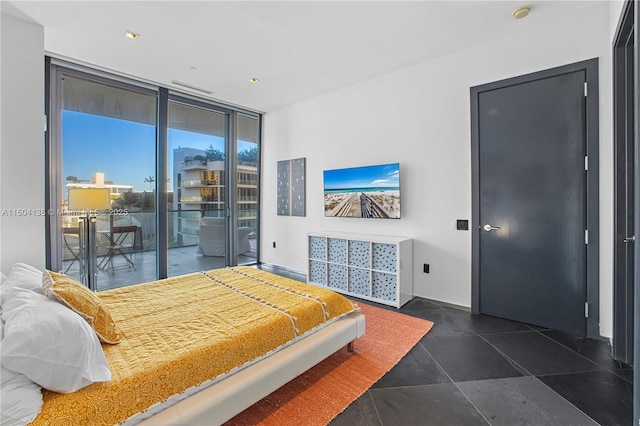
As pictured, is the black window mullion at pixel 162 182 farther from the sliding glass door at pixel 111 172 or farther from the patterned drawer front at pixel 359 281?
the patterned drawer front at pixel 359 281

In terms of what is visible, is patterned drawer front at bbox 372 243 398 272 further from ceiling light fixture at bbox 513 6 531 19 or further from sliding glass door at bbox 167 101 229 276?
sliding glass door at bbox 167 101 229 276

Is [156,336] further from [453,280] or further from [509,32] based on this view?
[509,32]

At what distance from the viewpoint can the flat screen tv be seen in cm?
385

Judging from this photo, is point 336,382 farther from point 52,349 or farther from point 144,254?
point 144,254

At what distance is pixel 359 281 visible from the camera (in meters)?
3.85

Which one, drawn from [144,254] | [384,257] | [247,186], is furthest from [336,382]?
[247,186]

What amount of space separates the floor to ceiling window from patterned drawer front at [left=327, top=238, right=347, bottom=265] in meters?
2.11

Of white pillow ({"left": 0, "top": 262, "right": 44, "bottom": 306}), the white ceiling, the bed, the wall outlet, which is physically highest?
the white ceiling

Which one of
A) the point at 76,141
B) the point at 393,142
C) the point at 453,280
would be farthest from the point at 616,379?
the point at 76,141

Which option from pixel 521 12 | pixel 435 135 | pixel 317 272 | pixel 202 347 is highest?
pixel 521 12

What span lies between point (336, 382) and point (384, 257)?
1.78 meters

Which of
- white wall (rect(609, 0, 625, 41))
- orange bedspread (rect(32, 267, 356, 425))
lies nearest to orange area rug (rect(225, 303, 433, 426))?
orange bedspread (rect(32, 267, 356, 425))

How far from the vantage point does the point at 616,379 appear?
6.78ft

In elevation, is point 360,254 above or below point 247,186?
below
